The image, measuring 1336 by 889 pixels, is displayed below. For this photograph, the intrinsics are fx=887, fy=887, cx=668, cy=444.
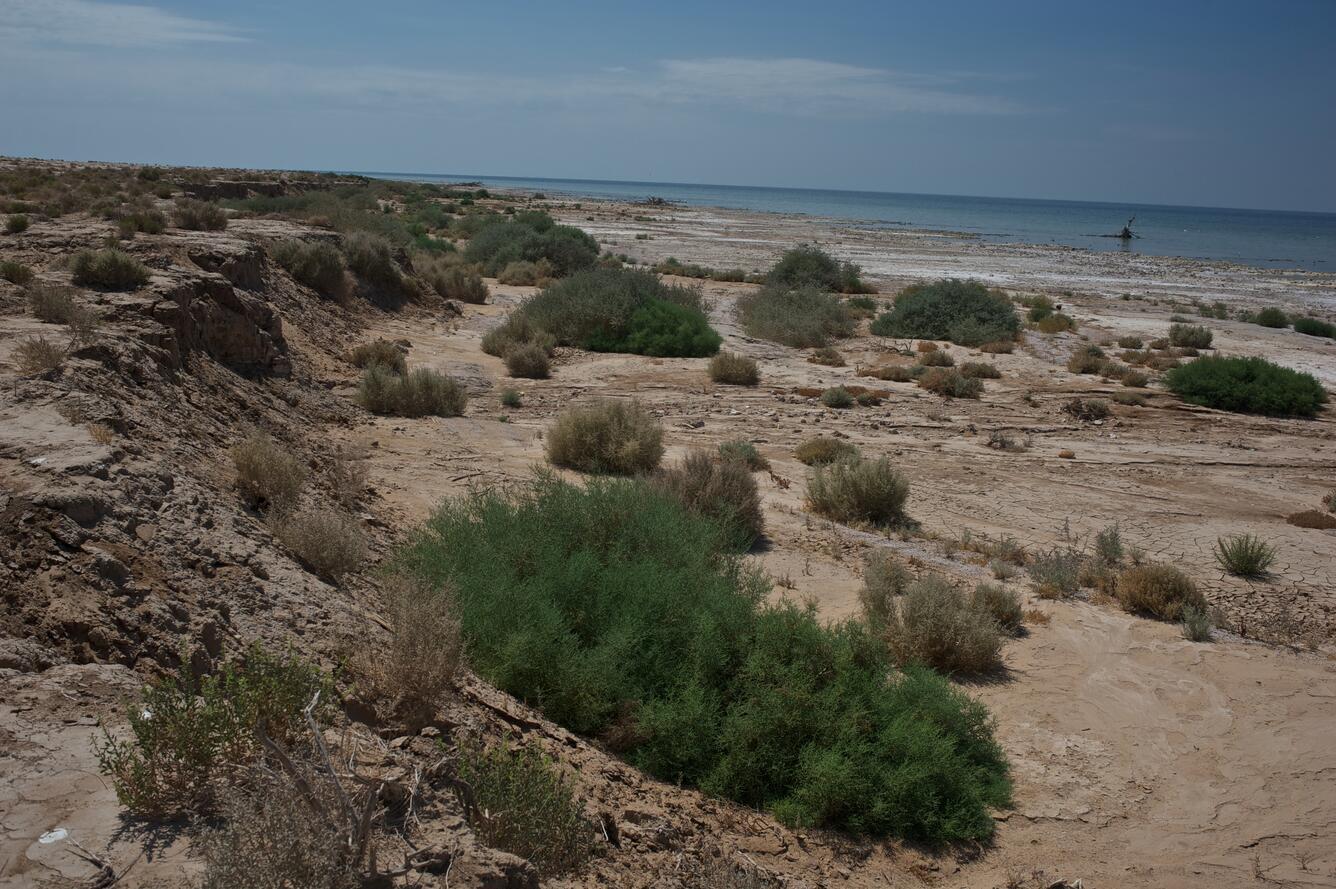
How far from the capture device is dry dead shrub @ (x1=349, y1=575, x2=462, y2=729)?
4277mm

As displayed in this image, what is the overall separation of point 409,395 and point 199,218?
361 inches

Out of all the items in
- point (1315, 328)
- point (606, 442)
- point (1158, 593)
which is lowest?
point (1158, 593)

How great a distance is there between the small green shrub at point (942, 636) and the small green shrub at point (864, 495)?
115 inches

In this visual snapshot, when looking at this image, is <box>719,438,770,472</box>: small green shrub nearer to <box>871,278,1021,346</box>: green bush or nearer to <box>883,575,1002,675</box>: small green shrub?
<box>883,575,1002,675</box>: small green shrub

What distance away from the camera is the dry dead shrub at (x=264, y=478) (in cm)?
655

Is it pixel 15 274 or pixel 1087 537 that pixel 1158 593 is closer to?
pixel 1087 537

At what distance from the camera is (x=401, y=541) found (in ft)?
23.4

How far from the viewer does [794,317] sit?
70.2 feet

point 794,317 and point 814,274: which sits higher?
point 814,274

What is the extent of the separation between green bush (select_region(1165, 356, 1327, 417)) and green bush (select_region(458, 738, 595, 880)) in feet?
54.8

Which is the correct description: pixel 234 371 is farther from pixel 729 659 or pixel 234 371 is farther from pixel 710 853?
pixel 710 853

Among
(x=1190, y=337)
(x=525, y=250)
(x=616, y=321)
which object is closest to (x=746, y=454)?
(x=616, y=321)

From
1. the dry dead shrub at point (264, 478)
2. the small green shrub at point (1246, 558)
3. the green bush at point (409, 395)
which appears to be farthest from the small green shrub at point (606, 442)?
the small green shrub at point (1246, 558)

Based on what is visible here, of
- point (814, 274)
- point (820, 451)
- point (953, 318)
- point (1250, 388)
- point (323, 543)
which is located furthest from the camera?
point (814, 274)
